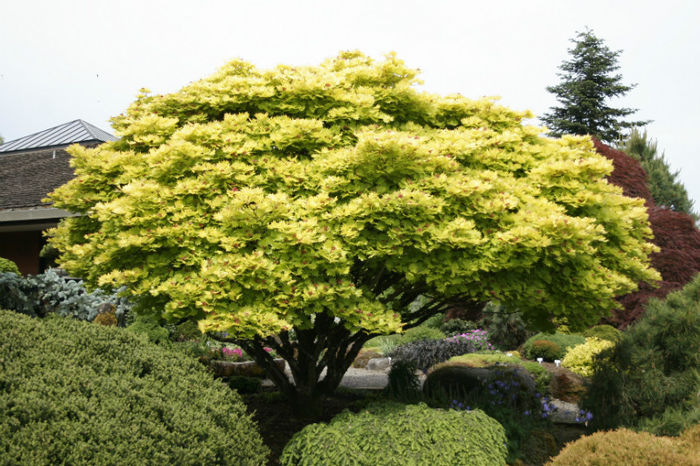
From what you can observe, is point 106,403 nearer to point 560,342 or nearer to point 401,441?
point 401,441

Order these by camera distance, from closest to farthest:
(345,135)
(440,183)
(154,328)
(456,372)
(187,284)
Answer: (187,284) < (440,183) < (345,135) < (456,372) < (154,328)

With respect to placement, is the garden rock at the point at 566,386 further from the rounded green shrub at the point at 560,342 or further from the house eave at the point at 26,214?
the house eave at the point at 26,214

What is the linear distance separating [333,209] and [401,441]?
234 cm

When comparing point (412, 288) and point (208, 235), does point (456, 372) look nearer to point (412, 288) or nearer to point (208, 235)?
point (412, 288)

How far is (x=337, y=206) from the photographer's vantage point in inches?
229

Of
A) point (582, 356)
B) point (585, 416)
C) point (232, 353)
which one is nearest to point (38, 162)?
point (232, 353)

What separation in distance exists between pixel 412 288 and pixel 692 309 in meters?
3.35

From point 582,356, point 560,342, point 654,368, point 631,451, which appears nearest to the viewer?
point 631,451

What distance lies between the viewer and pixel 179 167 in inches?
249

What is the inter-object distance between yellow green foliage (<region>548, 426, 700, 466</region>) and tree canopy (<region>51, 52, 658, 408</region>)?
1747 millimetres

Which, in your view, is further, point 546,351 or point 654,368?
point 546,351

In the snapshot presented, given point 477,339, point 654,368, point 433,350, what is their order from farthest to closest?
1. point 477,339
2. point 433,350
3. point 654,368

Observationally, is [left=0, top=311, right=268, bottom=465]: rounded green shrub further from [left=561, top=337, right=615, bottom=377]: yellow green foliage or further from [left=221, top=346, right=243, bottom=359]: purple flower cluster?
[left=561, top=337, right=615, bottom=377]: yellow green foliage

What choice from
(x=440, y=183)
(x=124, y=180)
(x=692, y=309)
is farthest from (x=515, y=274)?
(x=124, y=180)
